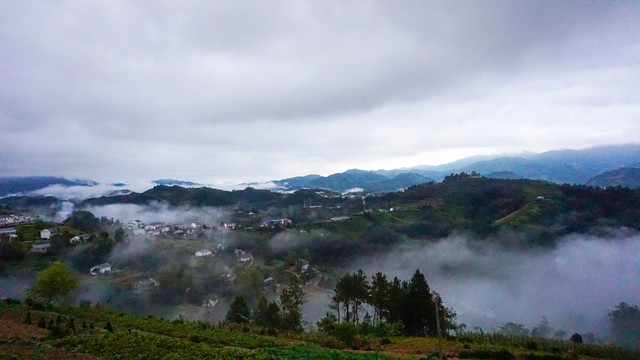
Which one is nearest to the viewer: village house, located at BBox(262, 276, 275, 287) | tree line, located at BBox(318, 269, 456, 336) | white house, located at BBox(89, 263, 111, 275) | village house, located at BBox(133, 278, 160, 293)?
tree line, located at BBox(318, 269, 456, 336)

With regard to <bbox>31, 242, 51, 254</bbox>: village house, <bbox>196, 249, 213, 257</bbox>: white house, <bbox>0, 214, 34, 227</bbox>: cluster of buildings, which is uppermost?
<bbox>0, 214, 34, 227</bbox>: cluster of buildings

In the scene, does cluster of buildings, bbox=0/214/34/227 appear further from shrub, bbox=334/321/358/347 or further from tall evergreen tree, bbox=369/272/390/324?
shrub, bbox=334/321/358/347

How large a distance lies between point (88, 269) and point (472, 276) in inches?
4180

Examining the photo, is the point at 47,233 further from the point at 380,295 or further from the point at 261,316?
the point at 380,295

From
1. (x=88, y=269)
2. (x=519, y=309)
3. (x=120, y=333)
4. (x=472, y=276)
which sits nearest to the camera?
(x=120, y=333)

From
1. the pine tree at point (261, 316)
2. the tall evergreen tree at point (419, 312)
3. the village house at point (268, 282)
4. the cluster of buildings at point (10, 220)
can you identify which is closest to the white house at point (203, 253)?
the village house at point (268, 282)

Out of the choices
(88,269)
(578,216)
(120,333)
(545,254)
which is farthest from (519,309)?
(88,269)

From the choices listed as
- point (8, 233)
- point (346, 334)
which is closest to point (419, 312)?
point (346, 334)

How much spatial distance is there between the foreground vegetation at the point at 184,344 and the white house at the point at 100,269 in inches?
2118

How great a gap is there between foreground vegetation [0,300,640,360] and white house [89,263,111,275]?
53787mm

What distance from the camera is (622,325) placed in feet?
226

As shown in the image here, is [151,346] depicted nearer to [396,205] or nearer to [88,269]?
[88,269]

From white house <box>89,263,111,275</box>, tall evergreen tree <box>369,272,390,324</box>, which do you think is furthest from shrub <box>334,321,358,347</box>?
white house <box>89,263,111,275</box>

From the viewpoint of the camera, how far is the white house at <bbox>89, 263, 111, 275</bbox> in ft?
254
